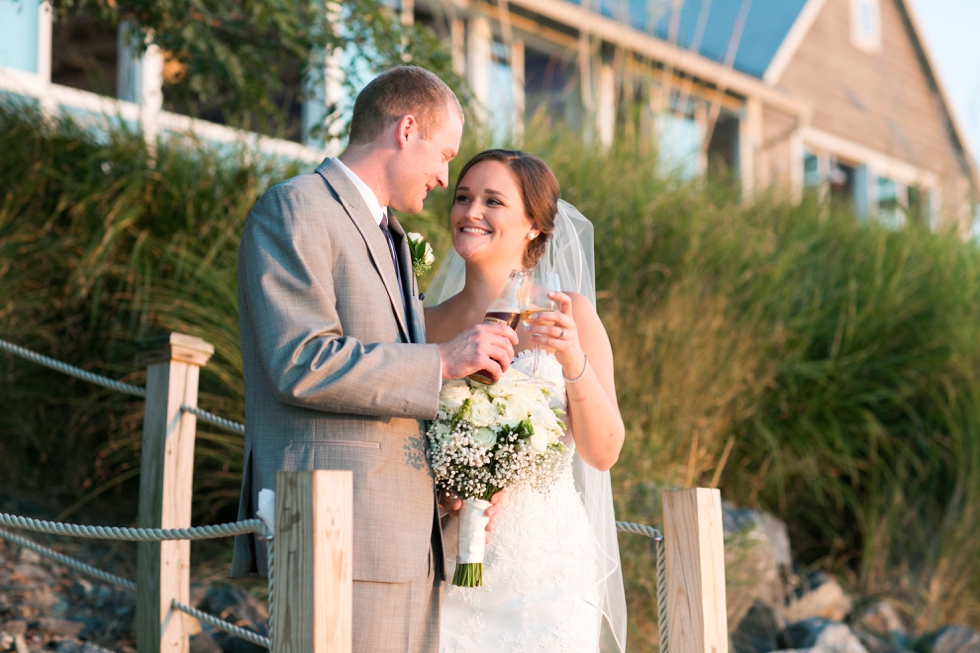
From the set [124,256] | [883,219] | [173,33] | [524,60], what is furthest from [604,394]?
[524,60]

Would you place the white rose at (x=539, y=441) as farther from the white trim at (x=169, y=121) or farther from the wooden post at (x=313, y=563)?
the white trim at (x=169, y=121)

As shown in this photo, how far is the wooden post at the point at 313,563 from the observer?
219 centimetres

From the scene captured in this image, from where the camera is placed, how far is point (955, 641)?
6.41 m

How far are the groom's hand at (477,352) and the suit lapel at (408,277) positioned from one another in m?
0.21

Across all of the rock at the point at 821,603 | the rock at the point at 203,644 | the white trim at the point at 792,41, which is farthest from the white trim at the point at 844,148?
the rock at the point at 203,644

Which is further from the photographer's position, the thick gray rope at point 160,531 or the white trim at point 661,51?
the white trim at point 661,51

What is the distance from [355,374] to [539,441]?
0.67 metres

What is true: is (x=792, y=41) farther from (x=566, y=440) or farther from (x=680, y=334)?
(x=566, y=440)

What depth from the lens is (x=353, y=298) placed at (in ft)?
Answer: 8.40

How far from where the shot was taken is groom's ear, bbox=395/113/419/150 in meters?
2.83

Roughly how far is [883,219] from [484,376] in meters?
8.22

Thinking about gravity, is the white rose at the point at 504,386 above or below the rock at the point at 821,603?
above

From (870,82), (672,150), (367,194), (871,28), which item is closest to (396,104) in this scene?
(367,194)

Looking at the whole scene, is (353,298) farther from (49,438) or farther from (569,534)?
(49,438)
